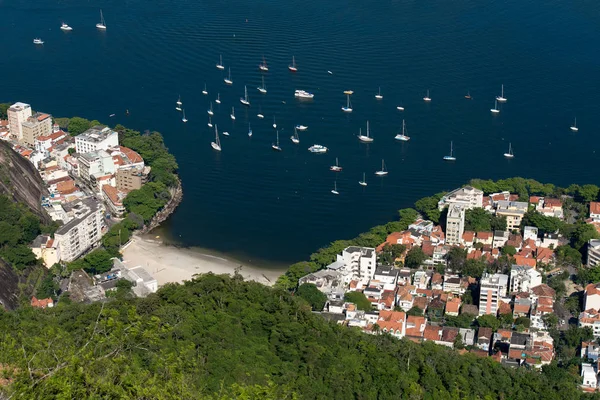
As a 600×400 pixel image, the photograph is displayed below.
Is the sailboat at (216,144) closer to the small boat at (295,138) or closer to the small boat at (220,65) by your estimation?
the small boat at (295,138)

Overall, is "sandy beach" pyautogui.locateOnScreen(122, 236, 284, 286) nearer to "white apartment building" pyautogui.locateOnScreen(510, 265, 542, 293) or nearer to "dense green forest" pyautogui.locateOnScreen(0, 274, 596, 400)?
"dense green forest" pyautogui.locateOnScreen(0, 274, 596, 400)

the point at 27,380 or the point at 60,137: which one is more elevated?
the point at 27,380

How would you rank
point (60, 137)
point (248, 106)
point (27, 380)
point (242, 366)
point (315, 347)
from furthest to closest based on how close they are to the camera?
point (248, 106), point (60, 137), point (315, 347), point (242, 366), point (27, 380)

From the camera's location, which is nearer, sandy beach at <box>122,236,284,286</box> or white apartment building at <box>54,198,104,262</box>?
sandy beach at <box>122,236,284,286</box>

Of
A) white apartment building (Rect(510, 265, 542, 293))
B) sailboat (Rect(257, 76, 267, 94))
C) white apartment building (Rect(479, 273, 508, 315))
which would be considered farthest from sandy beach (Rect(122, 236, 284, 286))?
sailboat (Rect(257, 76, 267, 94))

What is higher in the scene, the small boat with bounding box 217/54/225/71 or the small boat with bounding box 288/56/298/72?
the small boat with bounding box 217/54/225/71

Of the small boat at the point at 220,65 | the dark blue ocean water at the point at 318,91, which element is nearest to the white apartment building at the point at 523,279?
the dark blue ocean water at the point at 318,91

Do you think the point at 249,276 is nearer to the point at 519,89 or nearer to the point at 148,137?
the point at 148,137

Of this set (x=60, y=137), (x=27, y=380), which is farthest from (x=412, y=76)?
(x=27, y=380)

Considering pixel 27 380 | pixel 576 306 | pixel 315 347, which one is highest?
pixel 27 380
